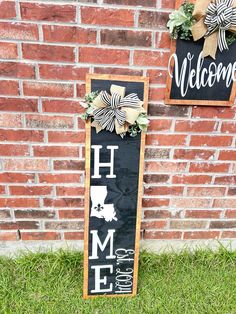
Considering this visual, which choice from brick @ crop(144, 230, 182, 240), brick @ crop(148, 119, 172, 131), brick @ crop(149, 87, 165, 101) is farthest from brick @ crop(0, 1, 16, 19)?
brick @ crop(144, 230, 182, 240)

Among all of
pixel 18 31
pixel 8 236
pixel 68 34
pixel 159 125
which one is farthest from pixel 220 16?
pixel 8 236

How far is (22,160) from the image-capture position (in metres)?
1.69

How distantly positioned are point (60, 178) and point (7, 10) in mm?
855

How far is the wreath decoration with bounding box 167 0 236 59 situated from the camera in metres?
1.40

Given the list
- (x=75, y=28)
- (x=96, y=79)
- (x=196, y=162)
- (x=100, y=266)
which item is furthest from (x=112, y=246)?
(x=75, y=28)

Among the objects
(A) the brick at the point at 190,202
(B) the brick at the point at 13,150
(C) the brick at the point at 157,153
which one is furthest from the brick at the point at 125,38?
(A) the brick at the point at 190,202

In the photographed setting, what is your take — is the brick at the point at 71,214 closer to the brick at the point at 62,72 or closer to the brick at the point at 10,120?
the brick at the point at 10,120

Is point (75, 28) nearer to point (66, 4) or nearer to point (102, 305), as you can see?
point (66, 4)

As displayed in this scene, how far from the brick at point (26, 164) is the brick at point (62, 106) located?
29cm

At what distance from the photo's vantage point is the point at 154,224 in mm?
1933

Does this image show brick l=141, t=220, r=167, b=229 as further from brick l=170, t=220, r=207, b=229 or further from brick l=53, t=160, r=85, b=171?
brick l=53, t=160, r=85, b=171

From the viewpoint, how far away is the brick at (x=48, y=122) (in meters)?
1.61

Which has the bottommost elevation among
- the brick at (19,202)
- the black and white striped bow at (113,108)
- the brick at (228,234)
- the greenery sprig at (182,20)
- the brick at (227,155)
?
the brick at (228,234)

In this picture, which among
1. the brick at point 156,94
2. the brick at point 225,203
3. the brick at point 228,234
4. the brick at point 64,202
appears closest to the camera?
the brick at point 156,94
